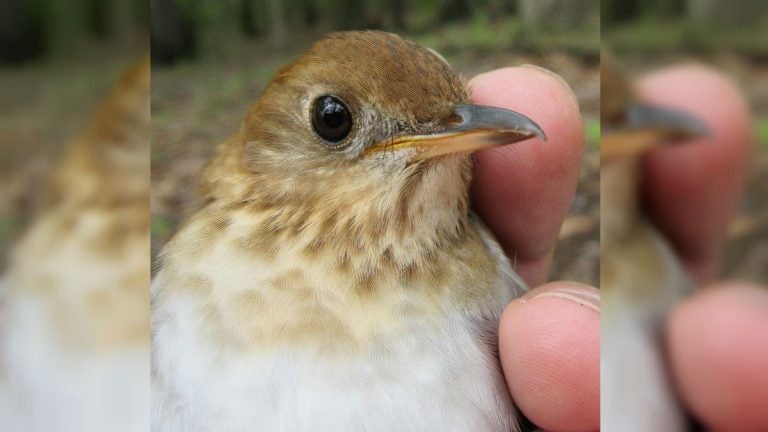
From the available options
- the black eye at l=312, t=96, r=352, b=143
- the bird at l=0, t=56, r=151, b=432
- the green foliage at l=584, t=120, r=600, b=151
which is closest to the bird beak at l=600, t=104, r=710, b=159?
the green foliage at l=584, t=120, r=600, b=151

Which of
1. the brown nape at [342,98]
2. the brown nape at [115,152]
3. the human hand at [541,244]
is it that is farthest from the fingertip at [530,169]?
the brown nape at [115,152]

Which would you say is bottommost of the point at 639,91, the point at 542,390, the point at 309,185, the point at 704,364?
the point at 542,390

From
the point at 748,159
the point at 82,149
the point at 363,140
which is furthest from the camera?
the point at 82,149

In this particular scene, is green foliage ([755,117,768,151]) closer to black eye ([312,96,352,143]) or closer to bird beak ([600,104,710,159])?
bird beak ([600,104,710,159])

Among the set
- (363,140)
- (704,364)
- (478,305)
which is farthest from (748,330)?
(363,140)

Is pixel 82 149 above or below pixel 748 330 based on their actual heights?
above

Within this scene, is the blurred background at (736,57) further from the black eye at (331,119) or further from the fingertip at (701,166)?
the black eye at (331,119)

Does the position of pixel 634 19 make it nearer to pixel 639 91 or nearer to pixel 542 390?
pixel 639 91
